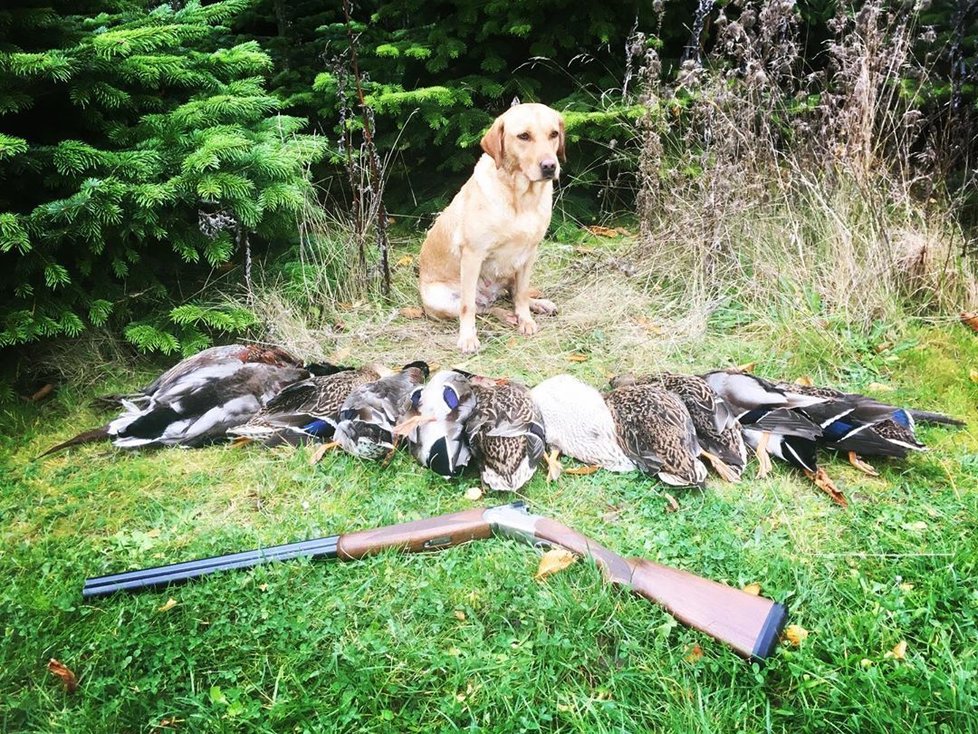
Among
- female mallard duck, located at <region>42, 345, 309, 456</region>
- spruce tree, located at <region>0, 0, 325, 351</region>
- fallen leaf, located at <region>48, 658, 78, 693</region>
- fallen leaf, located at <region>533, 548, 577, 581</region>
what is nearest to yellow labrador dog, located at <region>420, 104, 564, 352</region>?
spruce tree, located at <region>0, 0, 325, 351</region>

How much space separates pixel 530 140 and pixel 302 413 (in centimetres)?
206

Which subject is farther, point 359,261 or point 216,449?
point 359,261

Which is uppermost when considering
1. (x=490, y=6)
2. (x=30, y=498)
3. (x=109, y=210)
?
(x=490, y=6)

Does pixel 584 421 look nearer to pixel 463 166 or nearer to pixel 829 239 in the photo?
pixel 829 239

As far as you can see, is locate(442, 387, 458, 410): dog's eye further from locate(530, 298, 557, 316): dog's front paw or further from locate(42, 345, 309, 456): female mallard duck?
locate(530, 298, 557, 316): dog's front paw

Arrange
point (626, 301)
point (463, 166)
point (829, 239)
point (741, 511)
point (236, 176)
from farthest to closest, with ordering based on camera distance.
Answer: point (463, 166) → point (626, 301) → point (829, 239) → point (236, 176) → point (741, 511)

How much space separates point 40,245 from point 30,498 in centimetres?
134

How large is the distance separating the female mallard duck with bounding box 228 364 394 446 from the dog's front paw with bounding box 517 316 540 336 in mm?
1349

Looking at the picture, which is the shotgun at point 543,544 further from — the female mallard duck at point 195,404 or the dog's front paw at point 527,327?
the dog's front paw at point 527,327

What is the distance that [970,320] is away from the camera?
387 cm

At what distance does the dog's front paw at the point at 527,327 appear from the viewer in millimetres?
4484

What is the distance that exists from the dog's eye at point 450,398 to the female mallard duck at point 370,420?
0.78 feet

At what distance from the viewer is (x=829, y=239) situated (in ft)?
13.6

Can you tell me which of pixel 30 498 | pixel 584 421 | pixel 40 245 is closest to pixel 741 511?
pixel 584 421
